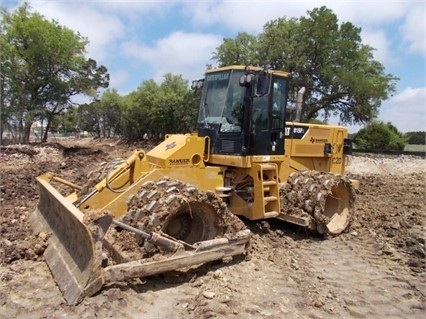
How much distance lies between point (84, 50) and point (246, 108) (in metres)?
26.0

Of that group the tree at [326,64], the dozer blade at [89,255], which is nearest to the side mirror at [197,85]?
the dozer blade at [89,255]

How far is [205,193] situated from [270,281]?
4.50 feet

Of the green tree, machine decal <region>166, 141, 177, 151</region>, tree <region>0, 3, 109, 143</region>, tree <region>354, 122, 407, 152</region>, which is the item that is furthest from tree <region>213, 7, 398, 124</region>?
machine decal <region>166, 141, 177, 151</region>

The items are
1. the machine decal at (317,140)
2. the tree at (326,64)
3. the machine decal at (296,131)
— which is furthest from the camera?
the tree at (326,64)

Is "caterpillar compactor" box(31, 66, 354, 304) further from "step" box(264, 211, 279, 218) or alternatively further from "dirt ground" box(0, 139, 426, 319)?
"dirt ground" box(0, 139, 426, 319)

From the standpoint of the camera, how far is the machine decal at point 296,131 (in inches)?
305

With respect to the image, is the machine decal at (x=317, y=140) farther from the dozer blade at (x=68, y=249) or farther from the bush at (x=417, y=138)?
the bush at (x=417, y=138)

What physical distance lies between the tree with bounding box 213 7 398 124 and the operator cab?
1939 cm

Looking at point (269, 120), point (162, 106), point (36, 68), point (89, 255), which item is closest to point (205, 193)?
point (89, 255)

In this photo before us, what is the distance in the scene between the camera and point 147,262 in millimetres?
4805

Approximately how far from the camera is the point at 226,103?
670cm

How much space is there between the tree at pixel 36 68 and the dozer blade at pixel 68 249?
75.8 feet

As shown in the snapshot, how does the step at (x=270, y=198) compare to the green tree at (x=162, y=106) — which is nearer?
the step at (x=270, y=198)

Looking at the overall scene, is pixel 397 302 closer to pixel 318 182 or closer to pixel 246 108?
pixel 318 182
